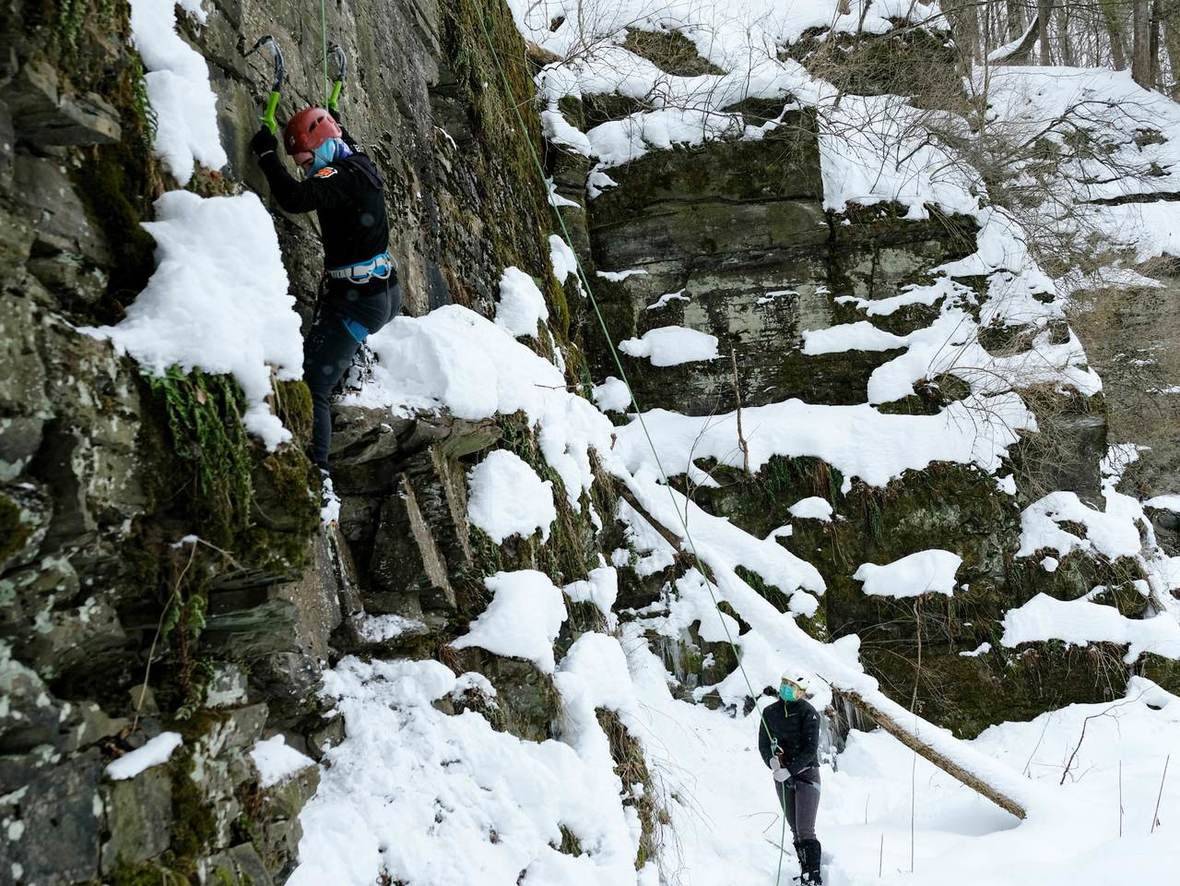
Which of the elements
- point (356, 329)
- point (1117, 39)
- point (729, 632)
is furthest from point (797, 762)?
point (1117, 39)

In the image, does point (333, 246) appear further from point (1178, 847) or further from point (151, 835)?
point (1178, 847)

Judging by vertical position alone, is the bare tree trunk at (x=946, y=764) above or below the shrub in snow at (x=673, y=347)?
below

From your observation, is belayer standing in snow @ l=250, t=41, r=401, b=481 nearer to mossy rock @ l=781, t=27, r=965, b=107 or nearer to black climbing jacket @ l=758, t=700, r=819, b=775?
black climbing jacket @ l=758, t=700, r=819, b=775

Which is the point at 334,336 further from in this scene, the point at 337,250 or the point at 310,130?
the point at 310,130

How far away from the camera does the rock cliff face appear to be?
6.13ft

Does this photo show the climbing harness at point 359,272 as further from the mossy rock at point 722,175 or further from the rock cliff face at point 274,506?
the mossy rock at point 722,175

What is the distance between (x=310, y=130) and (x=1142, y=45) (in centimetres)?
2082

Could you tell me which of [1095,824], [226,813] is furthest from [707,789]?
[226,813]

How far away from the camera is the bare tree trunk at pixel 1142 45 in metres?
17.0

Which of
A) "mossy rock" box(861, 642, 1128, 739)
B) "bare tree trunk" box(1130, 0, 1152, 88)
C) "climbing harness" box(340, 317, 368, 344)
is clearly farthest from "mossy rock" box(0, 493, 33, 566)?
"bare tree trunk" box(1130, 0, 1152, 88)

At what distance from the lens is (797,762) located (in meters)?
5.22

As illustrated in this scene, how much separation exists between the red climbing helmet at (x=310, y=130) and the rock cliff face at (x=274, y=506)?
201 mm

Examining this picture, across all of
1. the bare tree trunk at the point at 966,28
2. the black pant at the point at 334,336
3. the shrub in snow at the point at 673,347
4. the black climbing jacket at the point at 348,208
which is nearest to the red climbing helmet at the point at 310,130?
the black climbing jacket at the point at 348,208

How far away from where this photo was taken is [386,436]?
376cm
